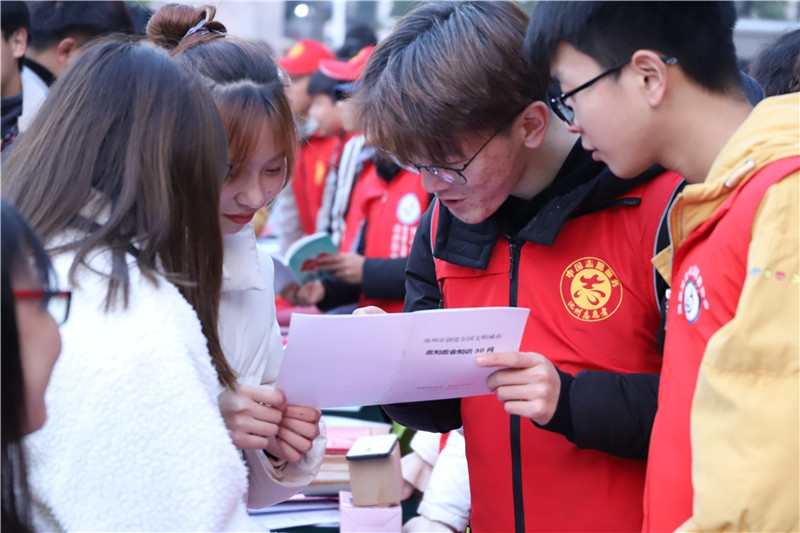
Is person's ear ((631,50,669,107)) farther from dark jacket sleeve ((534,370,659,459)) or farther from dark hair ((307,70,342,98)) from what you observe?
dark hair ((307,70,342,98))

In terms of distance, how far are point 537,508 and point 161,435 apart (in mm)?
789

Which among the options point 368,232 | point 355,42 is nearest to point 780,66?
point 368,232

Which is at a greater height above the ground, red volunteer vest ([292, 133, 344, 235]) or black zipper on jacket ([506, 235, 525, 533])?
black zipper on jacket ([506, 235, 525, 533])

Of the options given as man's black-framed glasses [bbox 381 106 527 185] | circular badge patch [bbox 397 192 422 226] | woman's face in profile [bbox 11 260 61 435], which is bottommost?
circular badge patch [bbox 397 192 422 226]

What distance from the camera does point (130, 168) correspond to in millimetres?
1208

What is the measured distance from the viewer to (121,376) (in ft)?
3.49

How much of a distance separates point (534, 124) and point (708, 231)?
51cm

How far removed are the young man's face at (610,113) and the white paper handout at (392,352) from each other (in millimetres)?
298

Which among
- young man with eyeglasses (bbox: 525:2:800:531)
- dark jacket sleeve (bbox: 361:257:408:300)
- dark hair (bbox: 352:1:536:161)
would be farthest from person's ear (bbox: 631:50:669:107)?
dark jacket sleeve (bbox: 361:257:408:300)

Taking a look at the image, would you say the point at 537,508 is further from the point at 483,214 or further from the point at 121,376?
the point at 121,376

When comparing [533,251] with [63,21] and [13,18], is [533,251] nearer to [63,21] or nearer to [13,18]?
[13,18]

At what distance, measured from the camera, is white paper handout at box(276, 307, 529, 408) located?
1387 millimetres

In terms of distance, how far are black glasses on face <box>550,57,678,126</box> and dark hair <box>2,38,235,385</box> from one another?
53 centimetres

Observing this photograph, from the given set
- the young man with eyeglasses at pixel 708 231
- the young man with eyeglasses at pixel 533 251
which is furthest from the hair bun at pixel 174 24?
the young man with eyeglasses at pixel 708 231
